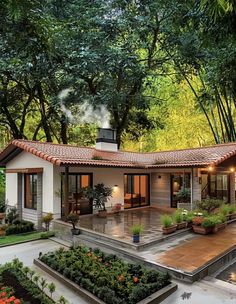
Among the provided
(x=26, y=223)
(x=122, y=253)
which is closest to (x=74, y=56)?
(x=26, y=223)

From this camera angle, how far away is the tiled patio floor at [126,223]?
372 inches

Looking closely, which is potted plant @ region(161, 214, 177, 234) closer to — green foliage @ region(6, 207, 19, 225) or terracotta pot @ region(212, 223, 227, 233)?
terracotta pot @ region(212, 223, 227, 233)

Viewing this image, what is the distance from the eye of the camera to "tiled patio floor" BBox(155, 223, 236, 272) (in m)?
6.94

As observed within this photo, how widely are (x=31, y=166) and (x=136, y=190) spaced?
243 inches

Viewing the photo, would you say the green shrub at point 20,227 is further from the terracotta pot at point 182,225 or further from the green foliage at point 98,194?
the terracotta pot at point 182,225

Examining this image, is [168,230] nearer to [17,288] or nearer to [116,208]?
[116,208]

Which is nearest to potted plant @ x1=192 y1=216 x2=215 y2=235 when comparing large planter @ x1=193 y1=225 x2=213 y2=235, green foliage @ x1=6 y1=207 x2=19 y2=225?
large planter @ x1=193 y1=225 x2=213 y2=235

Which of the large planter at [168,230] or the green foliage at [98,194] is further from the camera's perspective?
the green foliage at [98,194]

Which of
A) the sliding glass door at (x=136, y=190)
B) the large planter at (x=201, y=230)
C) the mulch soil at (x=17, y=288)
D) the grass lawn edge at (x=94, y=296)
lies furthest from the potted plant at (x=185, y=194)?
the mulch soil at (x=17, y=288)

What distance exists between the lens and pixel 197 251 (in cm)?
797

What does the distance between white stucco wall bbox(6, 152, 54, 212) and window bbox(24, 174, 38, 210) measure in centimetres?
58

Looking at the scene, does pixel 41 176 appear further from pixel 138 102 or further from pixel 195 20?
pixel 195 20

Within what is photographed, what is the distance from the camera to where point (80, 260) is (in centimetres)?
688

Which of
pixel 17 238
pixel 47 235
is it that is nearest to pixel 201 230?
pixel 47 235
